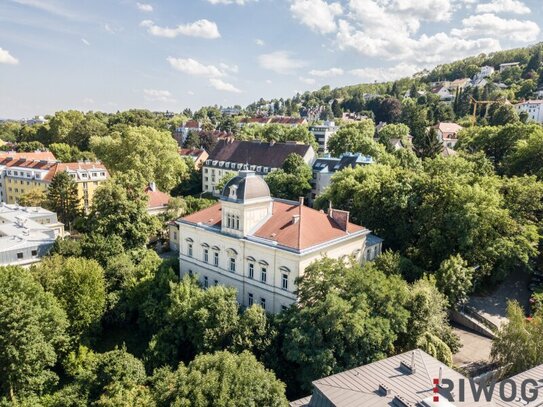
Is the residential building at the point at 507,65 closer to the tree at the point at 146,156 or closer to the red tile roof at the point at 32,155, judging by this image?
the tree at the point at 146,156

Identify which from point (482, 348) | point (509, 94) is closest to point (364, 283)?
point (482, 348)

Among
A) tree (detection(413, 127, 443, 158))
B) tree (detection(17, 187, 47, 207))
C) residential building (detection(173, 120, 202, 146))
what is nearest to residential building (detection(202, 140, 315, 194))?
tree (detection(413, 127, 443, 158))

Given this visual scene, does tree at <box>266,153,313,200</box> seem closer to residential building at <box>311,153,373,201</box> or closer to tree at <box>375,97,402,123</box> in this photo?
residential building at <box>311,153,373,201</box>

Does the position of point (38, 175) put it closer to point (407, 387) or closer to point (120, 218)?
point (120, 218)

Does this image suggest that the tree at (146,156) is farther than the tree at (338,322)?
Yes

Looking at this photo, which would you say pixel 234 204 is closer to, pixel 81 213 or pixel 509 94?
pixel 81 213

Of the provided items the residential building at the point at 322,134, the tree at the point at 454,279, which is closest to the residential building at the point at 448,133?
the residential building at the point at 322,134
